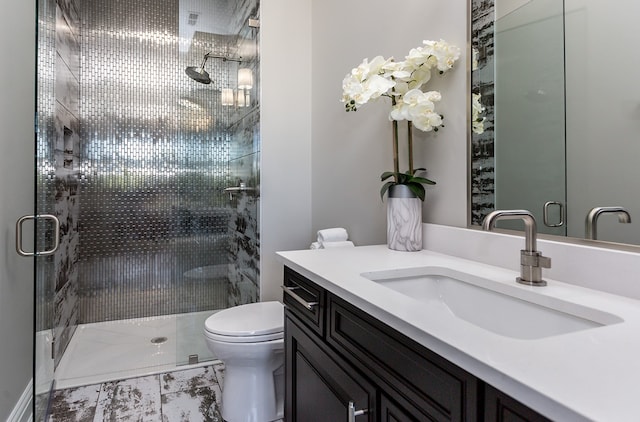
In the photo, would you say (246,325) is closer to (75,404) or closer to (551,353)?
(75,404)

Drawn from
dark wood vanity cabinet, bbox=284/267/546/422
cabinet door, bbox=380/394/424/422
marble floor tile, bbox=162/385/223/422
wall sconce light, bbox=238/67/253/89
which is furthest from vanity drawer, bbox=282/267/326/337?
wall sconce light, bbox=238/67/253/89

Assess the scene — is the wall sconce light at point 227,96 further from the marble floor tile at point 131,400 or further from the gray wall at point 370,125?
the marble floor tile at point 131,400

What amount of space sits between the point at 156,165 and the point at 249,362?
1952mm

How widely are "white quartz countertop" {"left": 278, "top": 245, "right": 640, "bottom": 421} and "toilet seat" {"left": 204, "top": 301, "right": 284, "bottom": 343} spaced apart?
34.9 inches

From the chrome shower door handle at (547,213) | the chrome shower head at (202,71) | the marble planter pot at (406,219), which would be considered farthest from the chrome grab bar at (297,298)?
the chrome shower head at (202,71)

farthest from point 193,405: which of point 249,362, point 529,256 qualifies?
point 529,256

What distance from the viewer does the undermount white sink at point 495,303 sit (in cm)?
79

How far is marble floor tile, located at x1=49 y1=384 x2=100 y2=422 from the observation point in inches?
72.7

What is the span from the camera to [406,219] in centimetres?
142

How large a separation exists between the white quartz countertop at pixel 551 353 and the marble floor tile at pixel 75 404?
169cm

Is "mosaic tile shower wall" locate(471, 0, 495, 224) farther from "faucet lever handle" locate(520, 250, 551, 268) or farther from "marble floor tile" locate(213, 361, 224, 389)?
"marble floor tile" locate(213, 361, 224, 389)

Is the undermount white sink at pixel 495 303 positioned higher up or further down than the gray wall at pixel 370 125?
further down

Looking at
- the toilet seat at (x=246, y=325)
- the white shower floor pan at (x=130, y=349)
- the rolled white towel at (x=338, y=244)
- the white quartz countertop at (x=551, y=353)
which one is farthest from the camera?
the white shower floor pan at (x=130, y=349)

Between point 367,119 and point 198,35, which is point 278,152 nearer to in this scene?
point 367,119
